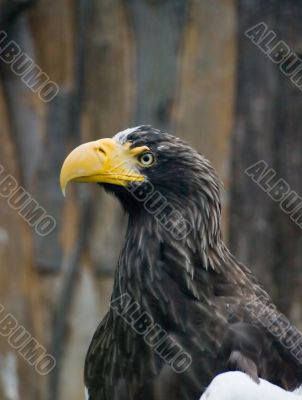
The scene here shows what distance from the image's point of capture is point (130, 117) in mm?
5438

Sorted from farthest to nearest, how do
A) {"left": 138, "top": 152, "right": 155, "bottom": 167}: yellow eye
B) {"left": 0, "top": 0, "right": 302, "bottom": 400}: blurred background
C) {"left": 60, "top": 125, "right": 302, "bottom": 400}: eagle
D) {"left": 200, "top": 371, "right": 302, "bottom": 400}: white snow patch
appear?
{"left": 0, "top": 0, "right": 302, "bottom": 400}: blurred background < {"left": 138, "top": 152, "right": 155, "bottom": 167}: yellow eye < {"left": 60, "top": 125, "right": 302, "bottom": 400}: eagle < {"left": 200, "top": 371, "right": 302, "bottom": 400}: white snow patch

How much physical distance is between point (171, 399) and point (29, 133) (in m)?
2.48

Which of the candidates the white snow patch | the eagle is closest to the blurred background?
the eagle

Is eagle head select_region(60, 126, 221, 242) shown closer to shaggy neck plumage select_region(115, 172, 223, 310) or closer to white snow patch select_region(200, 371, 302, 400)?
shaggy neck plumage select_region(115, 172, 223, 310)

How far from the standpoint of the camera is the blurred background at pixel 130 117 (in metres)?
5.36

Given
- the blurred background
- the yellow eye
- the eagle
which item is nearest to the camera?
the eagle

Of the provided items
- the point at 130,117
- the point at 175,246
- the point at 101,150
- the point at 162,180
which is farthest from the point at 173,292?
the point at 130,117

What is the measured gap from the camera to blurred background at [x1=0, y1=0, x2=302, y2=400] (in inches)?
211

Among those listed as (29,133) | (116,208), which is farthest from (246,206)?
(29,133)

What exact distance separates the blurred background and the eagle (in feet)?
6.49

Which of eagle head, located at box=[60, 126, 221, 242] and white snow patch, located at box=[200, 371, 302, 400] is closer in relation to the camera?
white snow patch, located at box=[200, 371, 302, 400]

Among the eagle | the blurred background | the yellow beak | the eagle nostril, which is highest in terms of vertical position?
the blurred background

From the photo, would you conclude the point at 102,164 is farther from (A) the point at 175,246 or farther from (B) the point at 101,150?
(A) the point at 175,246

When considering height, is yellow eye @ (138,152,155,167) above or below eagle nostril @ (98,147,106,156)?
below
